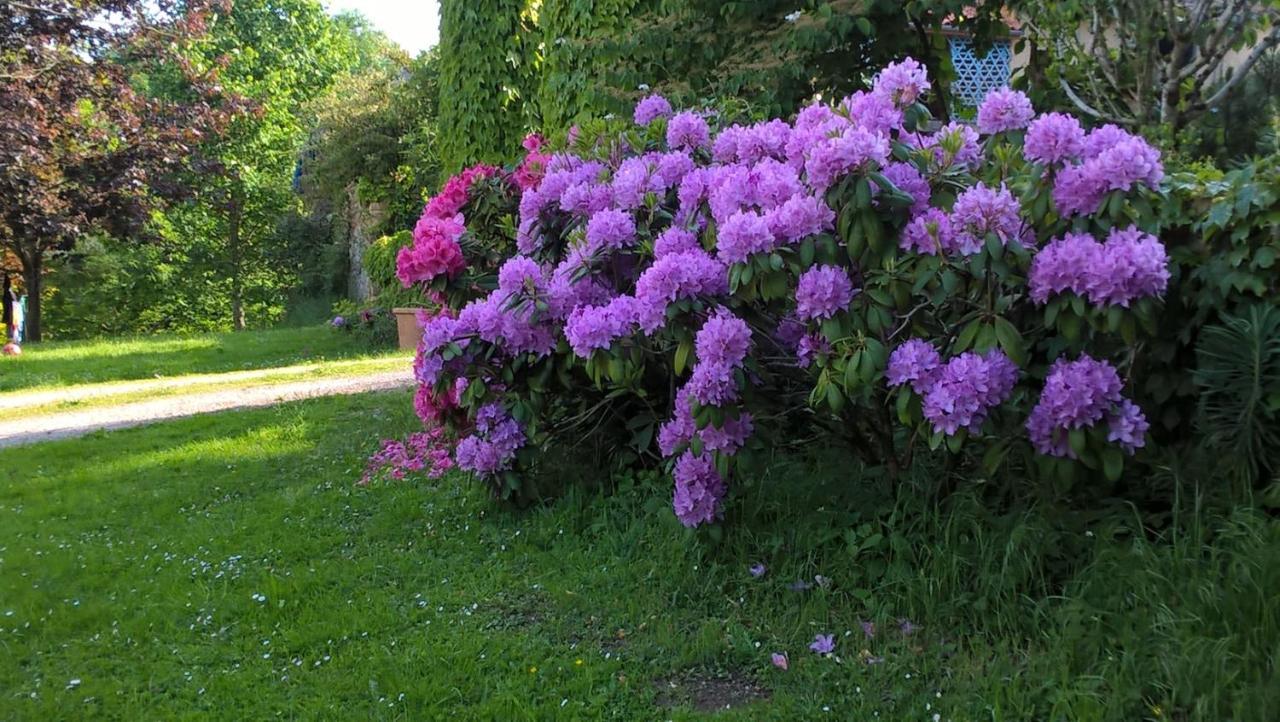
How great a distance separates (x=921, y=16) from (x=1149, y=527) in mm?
3713

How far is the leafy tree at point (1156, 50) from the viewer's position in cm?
400

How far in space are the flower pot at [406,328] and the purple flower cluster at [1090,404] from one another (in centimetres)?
1028

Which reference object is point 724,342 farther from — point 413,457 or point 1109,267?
point 413,457

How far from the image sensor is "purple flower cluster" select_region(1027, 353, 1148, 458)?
263 cm

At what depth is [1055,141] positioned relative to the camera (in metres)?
2.64

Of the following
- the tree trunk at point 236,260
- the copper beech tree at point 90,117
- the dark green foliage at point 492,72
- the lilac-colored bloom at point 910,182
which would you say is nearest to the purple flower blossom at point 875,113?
the lilac-colored bloom at point 910,182

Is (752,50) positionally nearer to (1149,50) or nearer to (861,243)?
(1149,50)

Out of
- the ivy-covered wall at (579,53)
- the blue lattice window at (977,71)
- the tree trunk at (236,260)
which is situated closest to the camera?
the ivy-covered wall at (579,53)

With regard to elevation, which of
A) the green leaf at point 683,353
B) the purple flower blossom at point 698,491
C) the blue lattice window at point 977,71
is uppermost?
the blue lattice window at point 977,71

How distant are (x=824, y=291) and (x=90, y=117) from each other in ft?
56.8

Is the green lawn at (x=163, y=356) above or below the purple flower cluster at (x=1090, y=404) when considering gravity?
below

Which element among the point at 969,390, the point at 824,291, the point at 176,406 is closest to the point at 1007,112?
the point at 824,291

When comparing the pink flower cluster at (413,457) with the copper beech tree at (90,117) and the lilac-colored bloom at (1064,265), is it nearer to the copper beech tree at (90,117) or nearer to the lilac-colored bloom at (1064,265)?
the lilac-colored bloom at (1064,265)

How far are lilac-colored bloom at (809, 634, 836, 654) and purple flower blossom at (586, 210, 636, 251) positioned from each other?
163 centimetres
